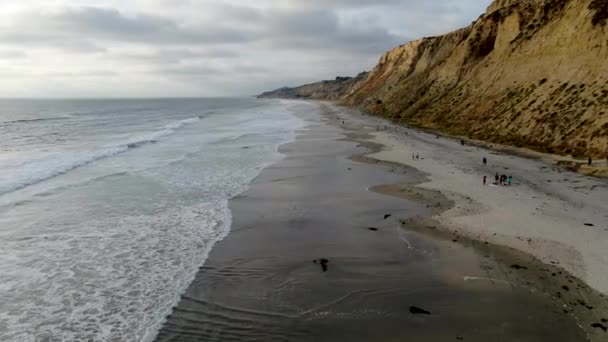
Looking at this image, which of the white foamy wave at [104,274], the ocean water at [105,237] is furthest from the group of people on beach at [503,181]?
the white foamy wave at [104,274]

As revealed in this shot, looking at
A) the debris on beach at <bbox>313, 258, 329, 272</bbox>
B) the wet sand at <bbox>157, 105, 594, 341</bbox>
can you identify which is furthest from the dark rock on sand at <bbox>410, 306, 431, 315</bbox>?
the debris on beach at <bbox>313, 258, 329, 272</bbox>

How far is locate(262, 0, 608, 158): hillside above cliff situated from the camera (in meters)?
29.1

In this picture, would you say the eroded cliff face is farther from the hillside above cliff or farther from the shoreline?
the shoreline

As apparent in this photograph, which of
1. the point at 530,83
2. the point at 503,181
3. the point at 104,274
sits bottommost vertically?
the point at 104,274

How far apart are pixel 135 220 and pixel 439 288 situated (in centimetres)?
1126

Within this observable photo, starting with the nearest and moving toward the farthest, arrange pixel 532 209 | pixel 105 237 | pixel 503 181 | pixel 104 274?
pixel 104 274, pixel 105 237, pixel 532 209, pixel 503 181

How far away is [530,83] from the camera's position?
3841 cm

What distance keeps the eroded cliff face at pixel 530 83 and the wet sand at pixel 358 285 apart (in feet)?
56.1

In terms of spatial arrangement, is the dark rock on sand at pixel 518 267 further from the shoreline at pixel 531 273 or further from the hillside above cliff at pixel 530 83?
the hillside above cliff at pixel 530 83

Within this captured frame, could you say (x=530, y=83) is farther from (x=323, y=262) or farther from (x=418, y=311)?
(x=418, y=311)

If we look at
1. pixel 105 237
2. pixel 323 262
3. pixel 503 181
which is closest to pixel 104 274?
pixel 105 237

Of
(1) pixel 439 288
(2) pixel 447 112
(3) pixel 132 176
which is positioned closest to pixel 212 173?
(3) pixel 132 176

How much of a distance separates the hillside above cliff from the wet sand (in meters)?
17.1

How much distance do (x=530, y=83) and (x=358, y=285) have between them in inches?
1396
